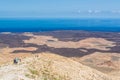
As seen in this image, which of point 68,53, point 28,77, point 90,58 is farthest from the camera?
point 68,53

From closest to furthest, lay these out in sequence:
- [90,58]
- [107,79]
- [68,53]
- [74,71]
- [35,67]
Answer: [35,67], [74,71], [107,79], [90,58], [68,53]

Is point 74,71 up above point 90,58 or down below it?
above

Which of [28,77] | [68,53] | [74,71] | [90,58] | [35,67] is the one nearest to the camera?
[28,77]

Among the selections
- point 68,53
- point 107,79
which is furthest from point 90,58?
point 107,79

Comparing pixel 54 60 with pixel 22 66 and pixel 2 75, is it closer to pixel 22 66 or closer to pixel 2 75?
pixel 22 66

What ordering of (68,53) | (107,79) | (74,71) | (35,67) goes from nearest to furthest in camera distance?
(35,67) < (74,71) < (107,79) < (68,53)

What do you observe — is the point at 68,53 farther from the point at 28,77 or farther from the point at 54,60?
the point at 28,77

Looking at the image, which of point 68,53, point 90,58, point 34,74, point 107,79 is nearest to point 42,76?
point 34,74

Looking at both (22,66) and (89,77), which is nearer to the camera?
(22,66)

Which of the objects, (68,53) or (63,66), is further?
(68,53)
